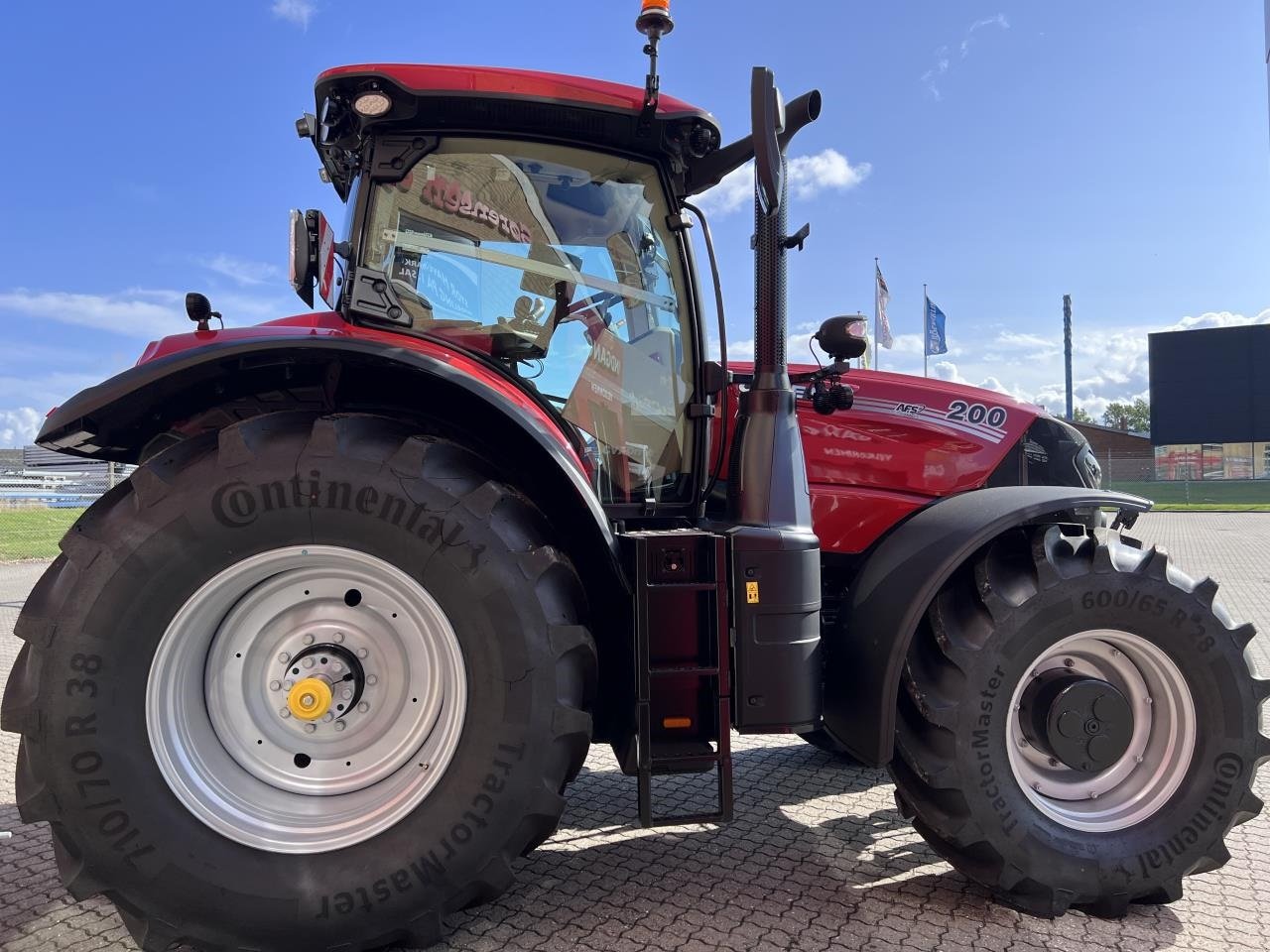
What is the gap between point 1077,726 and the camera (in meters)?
2.54

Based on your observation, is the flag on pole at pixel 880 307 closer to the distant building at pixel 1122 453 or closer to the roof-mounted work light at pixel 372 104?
the roof-mounted work light at pixel 372 104

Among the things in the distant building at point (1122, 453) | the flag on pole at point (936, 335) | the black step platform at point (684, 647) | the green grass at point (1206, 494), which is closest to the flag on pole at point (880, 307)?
the flag on pole at point (936, 335)

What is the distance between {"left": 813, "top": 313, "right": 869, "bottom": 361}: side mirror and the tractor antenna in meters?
0.91

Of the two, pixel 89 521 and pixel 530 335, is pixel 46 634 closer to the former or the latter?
pixel 89 521

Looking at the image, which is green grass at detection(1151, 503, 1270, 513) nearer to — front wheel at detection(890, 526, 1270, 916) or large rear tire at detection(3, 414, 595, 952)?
front wheel at detection(890, 526, 1270, 916)

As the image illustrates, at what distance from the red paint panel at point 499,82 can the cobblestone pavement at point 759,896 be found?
2495mm

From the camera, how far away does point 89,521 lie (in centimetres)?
213

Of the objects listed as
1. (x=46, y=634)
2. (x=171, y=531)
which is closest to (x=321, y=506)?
(x=171, y=531)

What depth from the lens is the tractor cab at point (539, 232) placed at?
262 centimetres

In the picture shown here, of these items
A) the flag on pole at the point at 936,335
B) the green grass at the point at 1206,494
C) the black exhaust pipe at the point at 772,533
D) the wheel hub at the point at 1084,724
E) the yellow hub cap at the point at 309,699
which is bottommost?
the green grass at the point at 1206,494

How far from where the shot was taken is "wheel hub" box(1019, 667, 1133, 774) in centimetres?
254

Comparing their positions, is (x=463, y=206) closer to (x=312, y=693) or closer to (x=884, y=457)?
(x=312, y=693)

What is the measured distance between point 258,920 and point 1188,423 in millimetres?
40349

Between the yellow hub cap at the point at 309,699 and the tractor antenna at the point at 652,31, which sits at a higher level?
the tractor antenna at the point at 652,31
